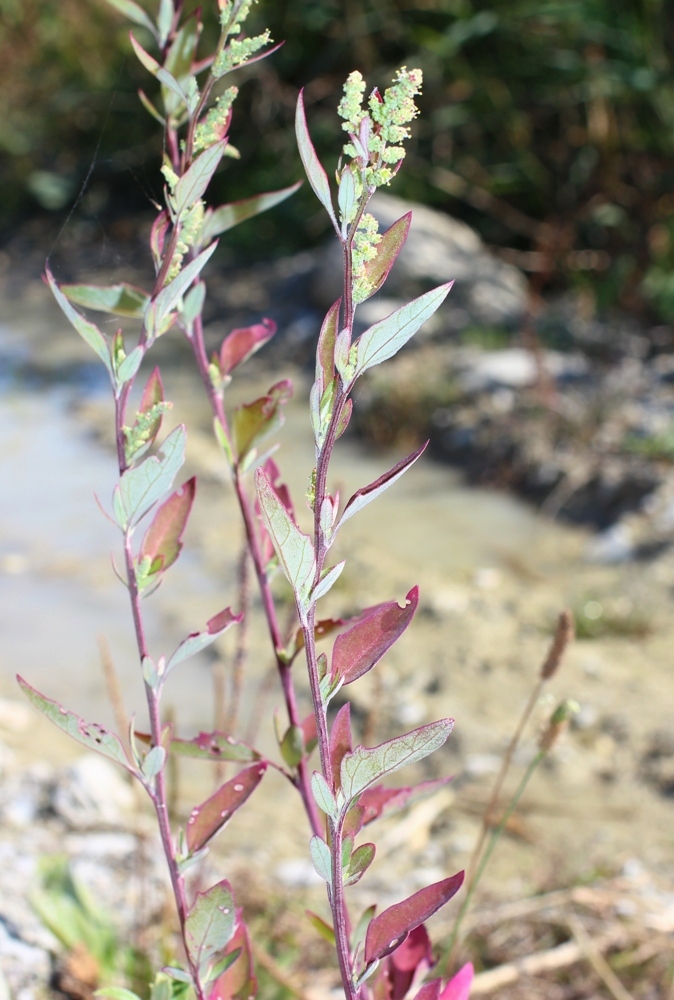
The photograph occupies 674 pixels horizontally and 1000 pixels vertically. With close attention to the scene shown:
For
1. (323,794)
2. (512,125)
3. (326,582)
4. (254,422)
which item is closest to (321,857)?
(323,794)

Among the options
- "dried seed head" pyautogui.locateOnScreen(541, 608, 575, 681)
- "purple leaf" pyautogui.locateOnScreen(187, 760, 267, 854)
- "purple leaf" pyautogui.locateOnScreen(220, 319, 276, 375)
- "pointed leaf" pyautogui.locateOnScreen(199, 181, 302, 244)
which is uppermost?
"pointed leaf" pyautogui.locateOnScreen(199, 181, 302, 244)

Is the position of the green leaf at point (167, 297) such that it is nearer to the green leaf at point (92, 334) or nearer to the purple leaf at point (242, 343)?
the green leaf at point (92, 334)

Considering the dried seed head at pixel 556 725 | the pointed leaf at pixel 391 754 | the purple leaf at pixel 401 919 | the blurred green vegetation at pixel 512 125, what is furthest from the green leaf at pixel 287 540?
the blurred green vegetation at pixel 512 125

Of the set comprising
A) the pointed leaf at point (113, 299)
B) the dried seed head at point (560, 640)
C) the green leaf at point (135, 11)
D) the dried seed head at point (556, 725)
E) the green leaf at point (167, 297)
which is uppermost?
the green leaf at point (135, 11)

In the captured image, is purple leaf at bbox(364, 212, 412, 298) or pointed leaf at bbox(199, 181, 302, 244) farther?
pointed leaf at bbox(199, 181, 302, 244)

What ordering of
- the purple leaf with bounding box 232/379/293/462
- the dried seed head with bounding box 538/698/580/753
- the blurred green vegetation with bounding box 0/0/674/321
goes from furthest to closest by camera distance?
the blurred green vegetation with bounding box 0/0/674/321 < the dried seed head with bounding box 538/698/580/753 < the purple leaf with bounding box 232/379/293/462

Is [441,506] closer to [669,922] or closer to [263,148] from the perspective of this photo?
[669,922]

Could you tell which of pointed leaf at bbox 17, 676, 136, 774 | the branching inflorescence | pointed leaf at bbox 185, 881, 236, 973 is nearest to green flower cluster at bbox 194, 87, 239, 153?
the branching inflorescence

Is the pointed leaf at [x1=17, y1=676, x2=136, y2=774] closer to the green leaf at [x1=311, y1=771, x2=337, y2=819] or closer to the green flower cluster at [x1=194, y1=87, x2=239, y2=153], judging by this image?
the green leaf at [x1=311, y1=771, x2=337, y2=819]
